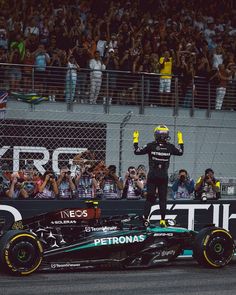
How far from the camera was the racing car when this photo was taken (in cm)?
968

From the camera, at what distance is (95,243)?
10195 mm

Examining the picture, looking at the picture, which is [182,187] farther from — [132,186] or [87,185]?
[87,185]

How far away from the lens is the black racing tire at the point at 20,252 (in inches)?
376

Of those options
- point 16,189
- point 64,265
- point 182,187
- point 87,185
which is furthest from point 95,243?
point 182,187

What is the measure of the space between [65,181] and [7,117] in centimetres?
279

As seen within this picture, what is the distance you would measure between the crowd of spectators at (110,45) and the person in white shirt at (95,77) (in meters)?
0.02

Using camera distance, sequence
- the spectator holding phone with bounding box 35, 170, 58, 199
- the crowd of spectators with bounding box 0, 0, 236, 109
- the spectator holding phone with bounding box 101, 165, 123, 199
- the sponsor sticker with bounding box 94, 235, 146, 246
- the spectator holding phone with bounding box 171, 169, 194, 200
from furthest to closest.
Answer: the crowd of spectators with bounding box 0, 0, 236, 109 < the spectator holding phone with bounding box 171, 169, 194, 200 < the spectator holding phone with bounding box 101, 165, 123, 199 < the spectator holding phone with bounding box 35, 170, 58, 199 < the sponsor sticker with bounding box 94, 235, 146, 246

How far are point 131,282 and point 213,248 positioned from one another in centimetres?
203

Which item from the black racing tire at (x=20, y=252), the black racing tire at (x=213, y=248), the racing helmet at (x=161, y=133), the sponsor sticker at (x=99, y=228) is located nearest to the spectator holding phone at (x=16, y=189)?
the sponsor sticker at (x=99, y=228)

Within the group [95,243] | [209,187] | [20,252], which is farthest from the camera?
[209,187]

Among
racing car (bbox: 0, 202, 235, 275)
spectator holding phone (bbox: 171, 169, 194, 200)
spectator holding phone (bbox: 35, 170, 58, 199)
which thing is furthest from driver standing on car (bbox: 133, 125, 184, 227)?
spectator holding phone (bbox: 171, 169, 194, 200)

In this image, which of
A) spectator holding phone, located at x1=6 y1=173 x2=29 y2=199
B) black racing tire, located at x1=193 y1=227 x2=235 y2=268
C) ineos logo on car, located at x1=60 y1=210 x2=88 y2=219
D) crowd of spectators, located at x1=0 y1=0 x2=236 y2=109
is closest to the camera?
ineos logo on car, located at x1=60 y1=210 x2=88 y2=219

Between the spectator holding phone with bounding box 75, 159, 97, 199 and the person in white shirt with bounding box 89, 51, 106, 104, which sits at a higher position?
the person in white shirt with bounding box 89, 51, 106, 104

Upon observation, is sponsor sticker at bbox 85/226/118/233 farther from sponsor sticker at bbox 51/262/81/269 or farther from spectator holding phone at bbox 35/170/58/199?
spectator holding phone at bbox 35/170/58/199
